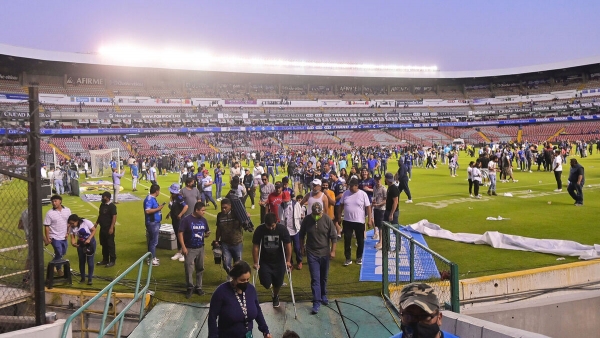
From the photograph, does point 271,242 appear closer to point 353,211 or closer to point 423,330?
point 353,211

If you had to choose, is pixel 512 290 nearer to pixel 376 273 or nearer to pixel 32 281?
pixel 376 273

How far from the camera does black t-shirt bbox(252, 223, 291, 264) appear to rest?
20.2 ft

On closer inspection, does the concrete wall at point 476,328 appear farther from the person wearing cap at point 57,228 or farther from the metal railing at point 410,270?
the person wearing cap at point 57,228

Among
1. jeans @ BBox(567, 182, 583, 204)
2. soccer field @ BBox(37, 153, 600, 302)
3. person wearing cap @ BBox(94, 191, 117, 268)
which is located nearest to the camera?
soccer field @ BBox(37, 153, 600, 302)

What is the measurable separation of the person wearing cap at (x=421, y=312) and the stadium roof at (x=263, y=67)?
180 feet

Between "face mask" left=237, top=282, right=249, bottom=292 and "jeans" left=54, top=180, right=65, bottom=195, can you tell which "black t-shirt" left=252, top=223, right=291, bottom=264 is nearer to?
Answer: "face mask" left=237, top=282, right=249, bottom=292

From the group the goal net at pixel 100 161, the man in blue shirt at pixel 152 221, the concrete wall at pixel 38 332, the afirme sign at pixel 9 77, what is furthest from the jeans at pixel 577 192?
the afirme sign at pixel 9 77

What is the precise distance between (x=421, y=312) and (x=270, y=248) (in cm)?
404

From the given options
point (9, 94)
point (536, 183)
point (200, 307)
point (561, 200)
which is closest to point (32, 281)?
point (200, 307)

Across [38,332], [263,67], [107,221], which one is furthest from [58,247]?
Answer: [263,67]

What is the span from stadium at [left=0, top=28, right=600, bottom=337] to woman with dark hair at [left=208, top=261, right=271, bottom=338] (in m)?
1.72

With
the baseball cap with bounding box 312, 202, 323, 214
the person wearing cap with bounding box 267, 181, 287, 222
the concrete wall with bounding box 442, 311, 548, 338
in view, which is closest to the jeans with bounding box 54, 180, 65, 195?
the person wearing cap with bounding box 267, 181, 287, 222

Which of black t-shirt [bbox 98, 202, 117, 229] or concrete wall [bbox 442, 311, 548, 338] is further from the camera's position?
black t-shirt [bbox 98, 202, 117, 229]

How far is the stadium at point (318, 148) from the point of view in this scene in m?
6.52
